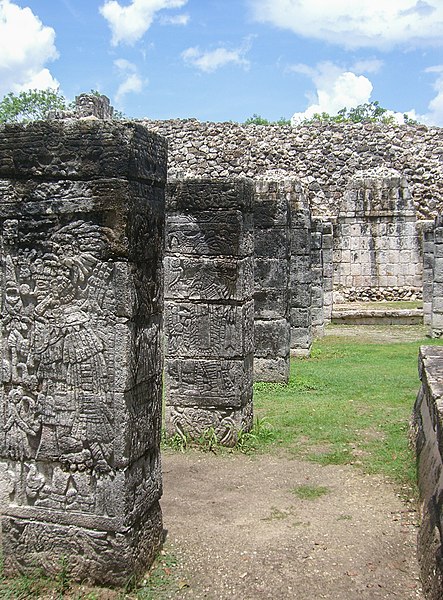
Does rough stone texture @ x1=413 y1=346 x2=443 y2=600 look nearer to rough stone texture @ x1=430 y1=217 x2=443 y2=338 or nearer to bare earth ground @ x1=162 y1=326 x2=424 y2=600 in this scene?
bare earth ground @ x1=162 y1=326 x2=424 y2=600

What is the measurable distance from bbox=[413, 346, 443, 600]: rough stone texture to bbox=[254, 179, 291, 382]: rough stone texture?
3408mm

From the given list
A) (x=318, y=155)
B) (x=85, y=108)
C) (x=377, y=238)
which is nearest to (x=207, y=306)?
(x=377, y=238)

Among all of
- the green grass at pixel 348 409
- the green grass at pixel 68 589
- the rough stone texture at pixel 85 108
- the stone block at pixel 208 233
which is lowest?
the green grass at pixel 68 589

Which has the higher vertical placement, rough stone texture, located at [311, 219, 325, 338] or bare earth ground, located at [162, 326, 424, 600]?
rough stone texture, located at [311, 219, 325, 338]

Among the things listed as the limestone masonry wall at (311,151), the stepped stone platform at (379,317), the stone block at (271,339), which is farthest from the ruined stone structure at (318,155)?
the stone block at (271,339)

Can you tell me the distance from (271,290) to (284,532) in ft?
17.9

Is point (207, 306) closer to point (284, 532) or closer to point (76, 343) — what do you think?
point (284, 532)

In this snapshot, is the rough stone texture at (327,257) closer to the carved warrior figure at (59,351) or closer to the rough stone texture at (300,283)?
the rough stone texture at (300,283)

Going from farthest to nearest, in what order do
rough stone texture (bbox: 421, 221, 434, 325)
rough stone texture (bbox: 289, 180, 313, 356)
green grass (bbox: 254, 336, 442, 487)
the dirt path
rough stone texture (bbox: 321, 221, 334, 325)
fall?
rough stone texture (bbox: 321, 221, 334, 325) → rough stone texture (bbox: 421, 221, 434, 325) → rough stone texture (bbox: 289, 180, 313, 356) → green grass (bbox: 254, 336, 442, 487) → the dirt path

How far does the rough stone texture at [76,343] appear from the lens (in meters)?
3.74

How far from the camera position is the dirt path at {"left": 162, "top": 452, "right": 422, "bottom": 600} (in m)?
4.06

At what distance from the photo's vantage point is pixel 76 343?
380 cm

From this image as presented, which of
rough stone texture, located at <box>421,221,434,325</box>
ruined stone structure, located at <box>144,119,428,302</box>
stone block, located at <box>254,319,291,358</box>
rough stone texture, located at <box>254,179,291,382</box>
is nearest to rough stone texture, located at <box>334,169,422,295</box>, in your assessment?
ruined stone structure, located at <box>144,119,428,302</box>

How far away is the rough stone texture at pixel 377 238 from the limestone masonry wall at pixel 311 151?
5.60 feet
